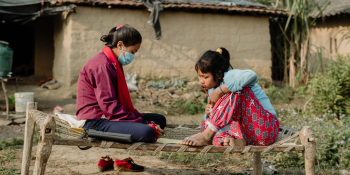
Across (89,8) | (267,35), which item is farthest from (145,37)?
(267,35)

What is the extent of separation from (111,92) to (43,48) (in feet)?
31.4

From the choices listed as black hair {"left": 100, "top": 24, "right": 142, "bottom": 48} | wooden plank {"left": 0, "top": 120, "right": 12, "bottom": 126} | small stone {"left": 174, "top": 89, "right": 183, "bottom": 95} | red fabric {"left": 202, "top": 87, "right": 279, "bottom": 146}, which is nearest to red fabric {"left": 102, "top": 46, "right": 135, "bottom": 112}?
black hair {"left": 100, "top": 24, "right": 142, "bottom": 48}

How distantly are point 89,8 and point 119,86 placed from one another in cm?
615

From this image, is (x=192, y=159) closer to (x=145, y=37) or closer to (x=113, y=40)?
(x=113, y=40)

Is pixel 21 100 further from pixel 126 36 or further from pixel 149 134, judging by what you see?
pixel 149 134

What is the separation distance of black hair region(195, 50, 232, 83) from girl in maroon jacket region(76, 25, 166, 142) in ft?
1.99

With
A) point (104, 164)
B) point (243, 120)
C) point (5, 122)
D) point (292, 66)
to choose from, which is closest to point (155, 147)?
point (243, 120)

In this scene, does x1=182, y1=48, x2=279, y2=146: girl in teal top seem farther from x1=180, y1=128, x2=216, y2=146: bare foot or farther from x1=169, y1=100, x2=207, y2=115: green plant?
x1=169, y1=100, x2=207, y2=115: green plant

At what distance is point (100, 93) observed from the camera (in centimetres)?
248

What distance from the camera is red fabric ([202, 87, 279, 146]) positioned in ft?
8.13

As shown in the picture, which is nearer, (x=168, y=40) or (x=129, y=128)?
(x=129, y=128)

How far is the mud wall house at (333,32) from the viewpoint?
28.6 ft

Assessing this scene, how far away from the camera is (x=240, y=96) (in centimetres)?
249

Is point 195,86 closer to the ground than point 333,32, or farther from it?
closer to the ground
